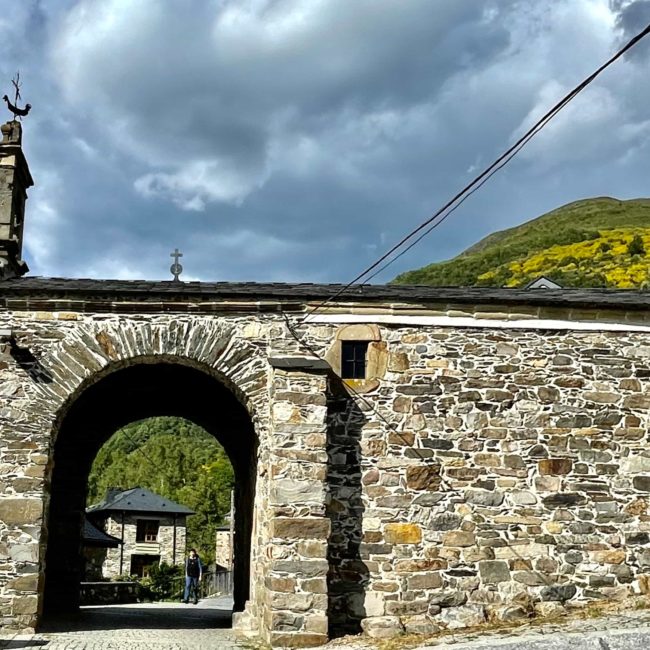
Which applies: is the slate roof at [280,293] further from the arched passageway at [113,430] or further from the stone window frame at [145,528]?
the stone window frame at [145,528]

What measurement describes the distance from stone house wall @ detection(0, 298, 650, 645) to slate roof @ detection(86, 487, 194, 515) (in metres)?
26.7

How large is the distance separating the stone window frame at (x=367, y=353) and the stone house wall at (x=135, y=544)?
27.2 metres

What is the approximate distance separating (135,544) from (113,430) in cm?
2385

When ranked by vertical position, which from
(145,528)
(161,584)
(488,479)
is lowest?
(161,584)

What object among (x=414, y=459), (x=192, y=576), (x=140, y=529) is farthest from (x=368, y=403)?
(x=140, y=529)

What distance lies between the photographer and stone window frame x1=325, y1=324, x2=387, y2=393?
34.5 feet

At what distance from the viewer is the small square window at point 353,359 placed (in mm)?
10609

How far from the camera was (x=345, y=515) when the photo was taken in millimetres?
10148

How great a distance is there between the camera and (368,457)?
1033cm

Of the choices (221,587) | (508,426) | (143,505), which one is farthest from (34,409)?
(143,505)

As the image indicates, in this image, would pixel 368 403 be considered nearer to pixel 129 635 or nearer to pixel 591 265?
pixel 129 635

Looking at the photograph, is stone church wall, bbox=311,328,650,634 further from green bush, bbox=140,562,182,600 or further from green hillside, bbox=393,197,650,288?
green hillside, bbox=393,197,650,288

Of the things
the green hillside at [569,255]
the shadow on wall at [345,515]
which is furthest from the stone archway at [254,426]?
the green hillside at [569,255]

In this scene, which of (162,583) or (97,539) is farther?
(97,539)
